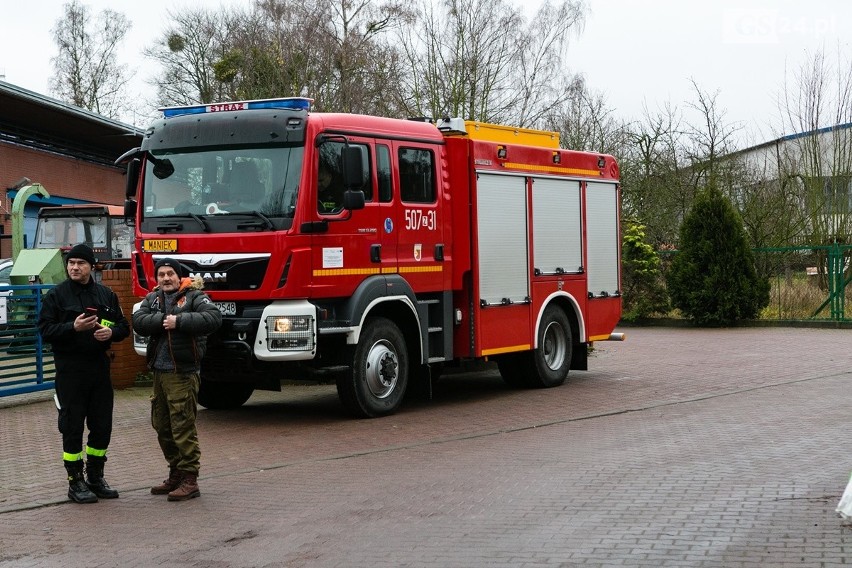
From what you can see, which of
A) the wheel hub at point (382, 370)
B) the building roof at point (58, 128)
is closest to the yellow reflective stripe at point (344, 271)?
the wheel hub at point (382, 370)

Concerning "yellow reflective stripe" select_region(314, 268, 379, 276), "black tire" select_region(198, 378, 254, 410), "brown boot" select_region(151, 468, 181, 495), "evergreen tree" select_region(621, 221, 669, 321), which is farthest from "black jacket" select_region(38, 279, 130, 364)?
"evergreen tree" select_region(621, 221, 669, 321)

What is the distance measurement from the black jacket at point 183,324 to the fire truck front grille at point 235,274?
2637 mm

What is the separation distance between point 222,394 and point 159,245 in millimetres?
2158

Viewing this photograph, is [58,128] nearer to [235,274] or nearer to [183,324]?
[235,274]

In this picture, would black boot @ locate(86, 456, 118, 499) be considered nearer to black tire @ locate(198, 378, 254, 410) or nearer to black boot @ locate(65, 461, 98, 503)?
black boot @ locate(65, 461, 98, 503)

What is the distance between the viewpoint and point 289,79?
30.0 m

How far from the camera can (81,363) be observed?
26.5 ft

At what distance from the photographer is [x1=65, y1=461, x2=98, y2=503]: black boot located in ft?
26.3

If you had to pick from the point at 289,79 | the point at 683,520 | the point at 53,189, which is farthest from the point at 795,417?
the point at 53,189

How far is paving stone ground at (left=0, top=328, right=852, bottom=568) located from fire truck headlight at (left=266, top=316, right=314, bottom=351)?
0.86 meters

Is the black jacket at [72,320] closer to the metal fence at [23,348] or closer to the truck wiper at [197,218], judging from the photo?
the truck wiper at [197,218]

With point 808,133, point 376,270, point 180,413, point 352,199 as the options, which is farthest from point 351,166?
point 808,133

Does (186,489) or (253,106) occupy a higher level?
(253,106)

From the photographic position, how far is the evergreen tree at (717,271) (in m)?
26.9
